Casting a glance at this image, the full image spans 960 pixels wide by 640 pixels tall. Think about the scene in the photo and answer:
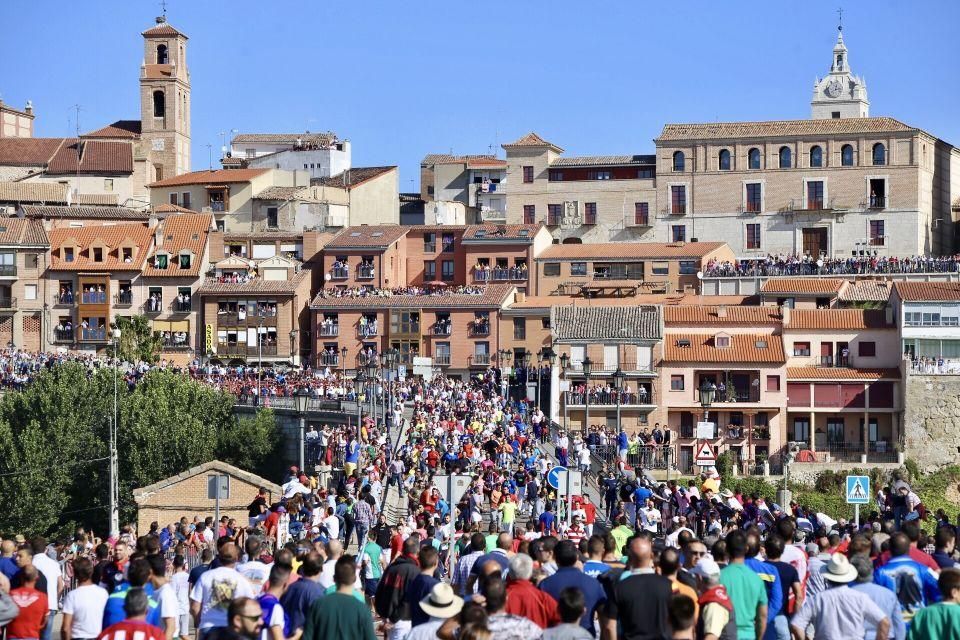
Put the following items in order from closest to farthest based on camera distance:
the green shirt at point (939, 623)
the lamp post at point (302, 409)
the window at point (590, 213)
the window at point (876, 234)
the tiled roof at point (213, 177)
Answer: the green shirt at point (939, 623) < the lamp post at point (302, 409) < the window at point (876, 234) < the window at point (590, 213) < the tiled roof at point (213, 177)

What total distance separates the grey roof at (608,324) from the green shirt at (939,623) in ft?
184

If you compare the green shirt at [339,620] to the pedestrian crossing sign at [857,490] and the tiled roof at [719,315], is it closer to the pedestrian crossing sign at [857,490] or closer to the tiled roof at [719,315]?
the pedestrian crossing sign at [857,490]

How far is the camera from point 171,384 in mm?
65875

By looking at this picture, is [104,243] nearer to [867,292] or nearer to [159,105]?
[159,105]

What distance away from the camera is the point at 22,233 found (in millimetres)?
85812

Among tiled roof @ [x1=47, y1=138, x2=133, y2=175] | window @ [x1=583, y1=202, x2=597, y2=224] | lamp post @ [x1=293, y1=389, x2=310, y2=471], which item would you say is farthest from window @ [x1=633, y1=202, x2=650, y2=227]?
lamp post @ [x1=293, y1=389, x2=310, y2=471]

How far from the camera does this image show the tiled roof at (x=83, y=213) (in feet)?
300

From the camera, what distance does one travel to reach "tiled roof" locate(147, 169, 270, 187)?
3743 inches

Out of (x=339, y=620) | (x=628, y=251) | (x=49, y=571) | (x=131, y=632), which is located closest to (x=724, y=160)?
→ (x=628, y=251)

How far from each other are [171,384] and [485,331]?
56.3 ft

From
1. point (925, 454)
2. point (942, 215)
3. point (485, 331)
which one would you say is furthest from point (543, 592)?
point (942, 215)

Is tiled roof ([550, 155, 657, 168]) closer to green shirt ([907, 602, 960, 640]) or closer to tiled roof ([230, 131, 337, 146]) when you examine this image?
tiled roof ([230, 131, 337, 146])

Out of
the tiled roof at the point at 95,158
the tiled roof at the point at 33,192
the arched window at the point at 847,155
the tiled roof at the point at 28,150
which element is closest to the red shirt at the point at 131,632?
the arched window at the point at 847,155

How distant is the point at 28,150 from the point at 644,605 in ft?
317
